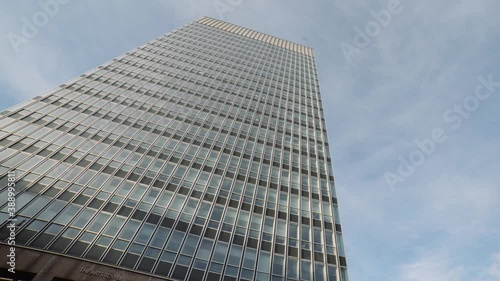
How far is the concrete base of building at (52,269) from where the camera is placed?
19.3 meters

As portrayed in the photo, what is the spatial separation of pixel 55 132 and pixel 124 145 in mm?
7861

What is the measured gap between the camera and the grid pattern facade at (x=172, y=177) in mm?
24828

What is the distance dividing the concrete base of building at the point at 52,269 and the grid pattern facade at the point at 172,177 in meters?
1.06

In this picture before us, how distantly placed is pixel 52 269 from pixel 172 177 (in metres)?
14.9

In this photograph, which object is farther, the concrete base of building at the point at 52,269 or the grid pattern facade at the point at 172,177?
the grid pattern facade at the point at 172,177

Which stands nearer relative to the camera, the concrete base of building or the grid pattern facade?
the concrete base of building

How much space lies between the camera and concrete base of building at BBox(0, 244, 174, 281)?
1927cm

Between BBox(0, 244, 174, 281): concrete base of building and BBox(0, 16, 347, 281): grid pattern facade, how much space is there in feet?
3.49

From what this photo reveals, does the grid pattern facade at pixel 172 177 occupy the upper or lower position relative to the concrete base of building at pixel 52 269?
upper

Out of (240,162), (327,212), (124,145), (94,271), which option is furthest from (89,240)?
(327,212)

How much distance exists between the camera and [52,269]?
66.2 feet

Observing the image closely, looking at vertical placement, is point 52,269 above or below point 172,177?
below

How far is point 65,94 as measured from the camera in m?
40.8

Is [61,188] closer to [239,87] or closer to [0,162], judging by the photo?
[0,162]
